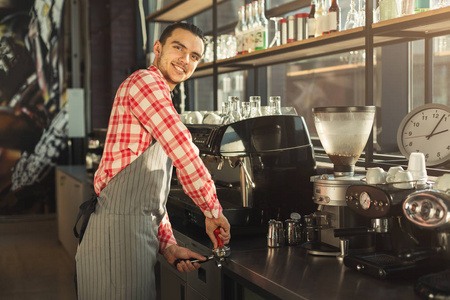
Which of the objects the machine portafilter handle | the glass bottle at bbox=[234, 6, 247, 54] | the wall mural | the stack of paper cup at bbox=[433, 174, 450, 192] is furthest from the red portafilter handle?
the wall mural

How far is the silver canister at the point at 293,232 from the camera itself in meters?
2.08

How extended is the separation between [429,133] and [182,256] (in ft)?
3.15

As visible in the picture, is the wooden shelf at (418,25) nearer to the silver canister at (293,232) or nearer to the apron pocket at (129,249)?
the silver canister at (293,232)

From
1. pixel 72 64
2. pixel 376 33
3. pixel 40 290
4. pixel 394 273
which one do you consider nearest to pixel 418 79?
pixel 376 33

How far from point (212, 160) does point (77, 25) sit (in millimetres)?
4403

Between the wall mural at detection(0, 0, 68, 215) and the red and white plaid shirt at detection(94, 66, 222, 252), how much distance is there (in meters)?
4.65

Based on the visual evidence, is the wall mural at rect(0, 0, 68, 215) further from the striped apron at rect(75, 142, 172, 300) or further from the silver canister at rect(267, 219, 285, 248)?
the silver canister at rect(267, 219, 285, 248)

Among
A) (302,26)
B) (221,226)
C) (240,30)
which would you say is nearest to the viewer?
(221,226)

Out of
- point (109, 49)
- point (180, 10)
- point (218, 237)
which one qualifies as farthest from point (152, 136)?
point (109, 49)

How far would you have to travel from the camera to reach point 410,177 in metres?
1.61

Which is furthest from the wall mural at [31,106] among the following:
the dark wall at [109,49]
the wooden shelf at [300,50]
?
the wooden shelf at [300,50]

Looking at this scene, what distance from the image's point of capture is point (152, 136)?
1.90 metres

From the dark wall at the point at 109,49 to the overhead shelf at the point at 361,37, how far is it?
253 centimetres

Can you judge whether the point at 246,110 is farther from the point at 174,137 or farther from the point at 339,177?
the point at 174,137
